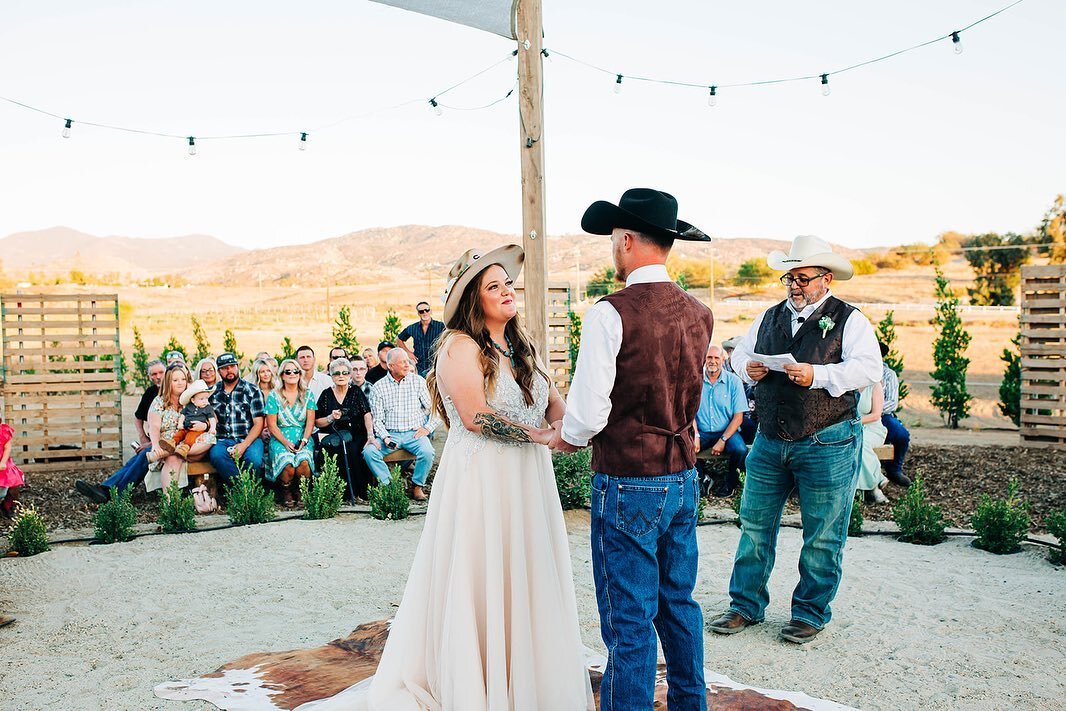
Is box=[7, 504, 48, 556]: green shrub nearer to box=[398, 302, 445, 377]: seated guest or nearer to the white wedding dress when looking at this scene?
the white wedding dress

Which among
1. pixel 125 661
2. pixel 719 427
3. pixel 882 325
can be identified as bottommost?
pixel 125 661

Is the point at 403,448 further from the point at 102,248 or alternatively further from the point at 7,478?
the point at 102,248

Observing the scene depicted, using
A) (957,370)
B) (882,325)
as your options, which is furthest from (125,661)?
(957,370)

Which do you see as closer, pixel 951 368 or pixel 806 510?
pixel 806 510

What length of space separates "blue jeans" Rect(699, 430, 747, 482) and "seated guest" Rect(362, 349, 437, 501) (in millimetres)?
2525

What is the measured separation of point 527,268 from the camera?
7402 mm

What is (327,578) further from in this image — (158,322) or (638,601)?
(158,322)

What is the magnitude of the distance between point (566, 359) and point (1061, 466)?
18.7 feet

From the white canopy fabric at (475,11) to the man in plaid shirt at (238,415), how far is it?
3.62 metres

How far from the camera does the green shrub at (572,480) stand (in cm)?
754

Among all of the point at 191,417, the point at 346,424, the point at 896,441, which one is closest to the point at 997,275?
the point at 896,441

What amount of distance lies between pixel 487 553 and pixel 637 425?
82 centimetres

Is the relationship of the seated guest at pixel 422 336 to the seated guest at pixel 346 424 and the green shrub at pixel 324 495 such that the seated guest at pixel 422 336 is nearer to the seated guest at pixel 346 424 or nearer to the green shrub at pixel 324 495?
the seated guest at pixel 346 424

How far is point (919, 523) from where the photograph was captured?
6613mm
